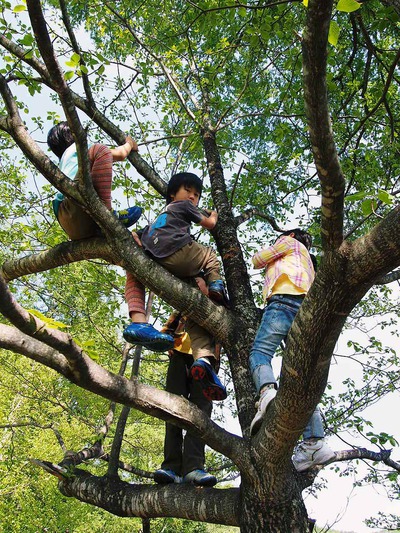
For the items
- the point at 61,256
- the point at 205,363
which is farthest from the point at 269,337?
the point at 61,256

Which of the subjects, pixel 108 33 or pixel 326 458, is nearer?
pixel 326 458

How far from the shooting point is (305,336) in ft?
7.45

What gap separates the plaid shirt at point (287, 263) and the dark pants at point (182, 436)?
0.93 metres

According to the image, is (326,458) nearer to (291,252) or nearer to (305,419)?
(305,419)

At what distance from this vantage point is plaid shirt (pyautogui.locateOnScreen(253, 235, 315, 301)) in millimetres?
3502

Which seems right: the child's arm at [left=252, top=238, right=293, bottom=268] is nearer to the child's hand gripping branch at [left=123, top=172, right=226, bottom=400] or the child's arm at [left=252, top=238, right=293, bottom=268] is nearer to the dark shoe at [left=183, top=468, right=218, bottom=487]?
the child's hand gripping branch at [left=123, top=172, right=226, bottom=400]

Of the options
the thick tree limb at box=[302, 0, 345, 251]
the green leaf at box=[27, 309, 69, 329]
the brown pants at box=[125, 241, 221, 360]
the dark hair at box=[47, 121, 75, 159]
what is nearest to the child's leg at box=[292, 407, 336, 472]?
the brown pants at box=[125, 241, 221, 360]

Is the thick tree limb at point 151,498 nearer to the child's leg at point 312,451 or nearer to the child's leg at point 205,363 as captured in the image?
the child's leg at point 312,451

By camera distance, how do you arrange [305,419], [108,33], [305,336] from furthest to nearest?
1. [108,33]
2. [305,419]
3. [305,336]

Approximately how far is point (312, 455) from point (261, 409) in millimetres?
659

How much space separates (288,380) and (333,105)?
5.44m

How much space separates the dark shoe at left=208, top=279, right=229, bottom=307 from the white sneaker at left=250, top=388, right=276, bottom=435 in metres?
0.92

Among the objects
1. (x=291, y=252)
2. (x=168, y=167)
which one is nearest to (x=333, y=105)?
(x=168, y=167)

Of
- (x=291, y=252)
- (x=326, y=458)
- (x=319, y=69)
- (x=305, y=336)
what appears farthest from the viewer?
(x=291, y=252)
